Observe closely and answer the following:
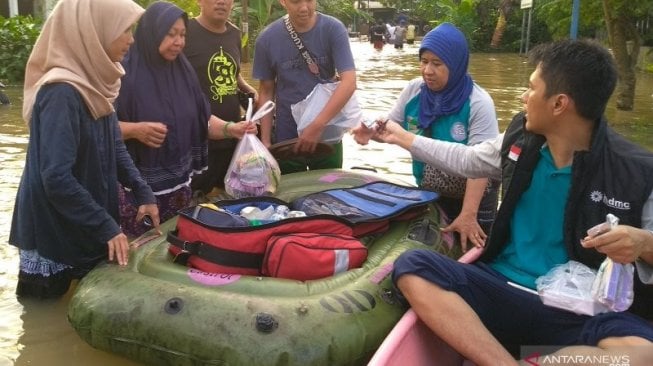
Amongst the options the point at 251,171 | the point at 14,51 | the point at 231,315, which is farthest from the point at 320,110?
the point at 14,51

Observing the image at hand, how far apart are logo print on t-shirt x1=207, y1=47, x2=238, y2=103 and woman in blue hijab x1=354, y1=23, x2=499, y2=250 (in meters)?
1.19

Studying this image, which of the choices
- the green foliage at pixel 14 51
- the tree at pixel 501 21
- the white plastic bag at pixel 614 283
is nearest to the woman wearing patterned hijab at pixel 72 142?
the white plastic bag at pixel 614 283

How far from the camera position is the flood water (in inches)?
120

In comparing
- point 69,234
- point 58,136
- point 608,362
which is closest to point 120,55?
point 58,136

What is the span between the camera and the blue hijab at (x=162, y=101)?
341cm

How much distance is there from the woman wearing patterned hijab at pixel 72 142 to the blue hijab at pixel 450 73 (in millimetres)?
1465

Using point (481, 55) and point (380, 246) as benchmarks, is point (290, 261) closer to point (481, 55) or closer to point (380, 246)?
point (380, 246)

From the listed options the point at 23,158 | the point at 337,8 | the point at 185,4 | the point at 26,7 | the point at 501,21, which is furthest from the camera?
the point at 337,8

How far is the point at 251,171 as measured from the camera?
12.2 feet

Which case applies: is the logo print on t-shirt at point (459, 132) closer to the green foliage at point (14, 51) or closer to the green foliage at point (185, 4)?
the green foliage at point (185, 4)

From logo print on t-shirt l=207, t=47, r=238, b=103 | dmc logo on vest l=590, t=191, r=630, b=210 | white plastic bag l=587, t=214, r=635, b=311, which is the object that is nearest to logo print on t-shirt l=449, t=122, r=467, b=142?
dmc logo on vest l=590, t=191, r=630, b=210

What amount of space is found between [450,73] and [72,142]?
1.86 meters

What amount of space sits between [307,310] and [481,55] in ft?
77.0

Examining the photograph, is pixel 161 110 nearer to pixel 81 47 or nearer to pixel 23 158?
pixel 81 47
